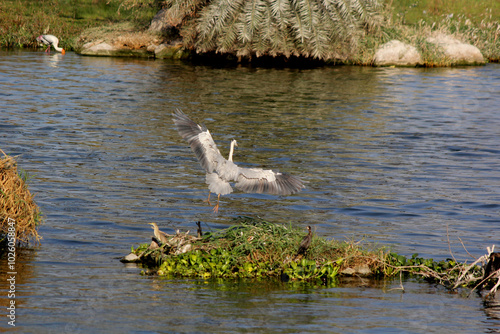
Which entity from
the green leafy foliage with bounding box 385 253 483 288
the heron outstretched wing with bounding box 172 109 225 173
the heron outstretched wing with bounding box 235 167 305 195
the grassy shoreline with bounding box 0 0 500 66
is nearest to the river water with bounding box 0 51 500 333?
the green leafy foliage with bounding box 385 253 483 288

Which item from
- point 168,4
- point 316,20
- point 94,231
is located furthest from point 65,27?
point 94,231

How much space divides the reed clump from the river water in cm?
38

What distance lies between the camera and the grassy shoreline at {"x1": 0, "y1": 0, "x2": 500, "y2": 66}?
29.6 m

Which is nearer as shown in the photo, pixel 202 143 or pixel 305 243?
pixel 305 243

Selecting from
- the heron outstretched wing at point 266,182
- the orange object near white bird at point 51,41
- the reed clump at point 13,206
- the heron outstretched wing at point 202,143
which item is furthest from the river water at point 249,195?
the orange object near white bird at point 51,41

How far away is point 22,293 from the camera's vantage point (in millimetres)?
6180

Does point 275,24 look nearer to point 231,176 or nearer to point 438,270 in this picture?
point 231,176

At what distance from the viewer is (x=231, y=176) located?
780 centimetres

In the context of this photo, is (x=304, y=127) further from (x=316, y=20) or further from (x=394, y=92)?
(x=316, y=20)

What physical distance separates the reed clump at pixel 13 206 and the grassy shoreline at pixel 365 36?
23.1m

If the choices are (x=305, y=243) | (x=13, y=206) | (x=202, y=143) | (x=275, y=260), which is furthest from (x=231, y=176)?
(x=13, y=206)

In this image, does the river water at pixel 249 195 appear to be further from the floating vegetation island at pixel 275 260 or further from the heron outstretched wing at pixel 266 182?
the heron outstretched wing at pixel 266 182

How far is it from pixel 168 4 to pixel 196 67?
3.43 meters

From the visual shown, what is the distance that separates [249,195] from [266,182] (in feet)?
12.0
